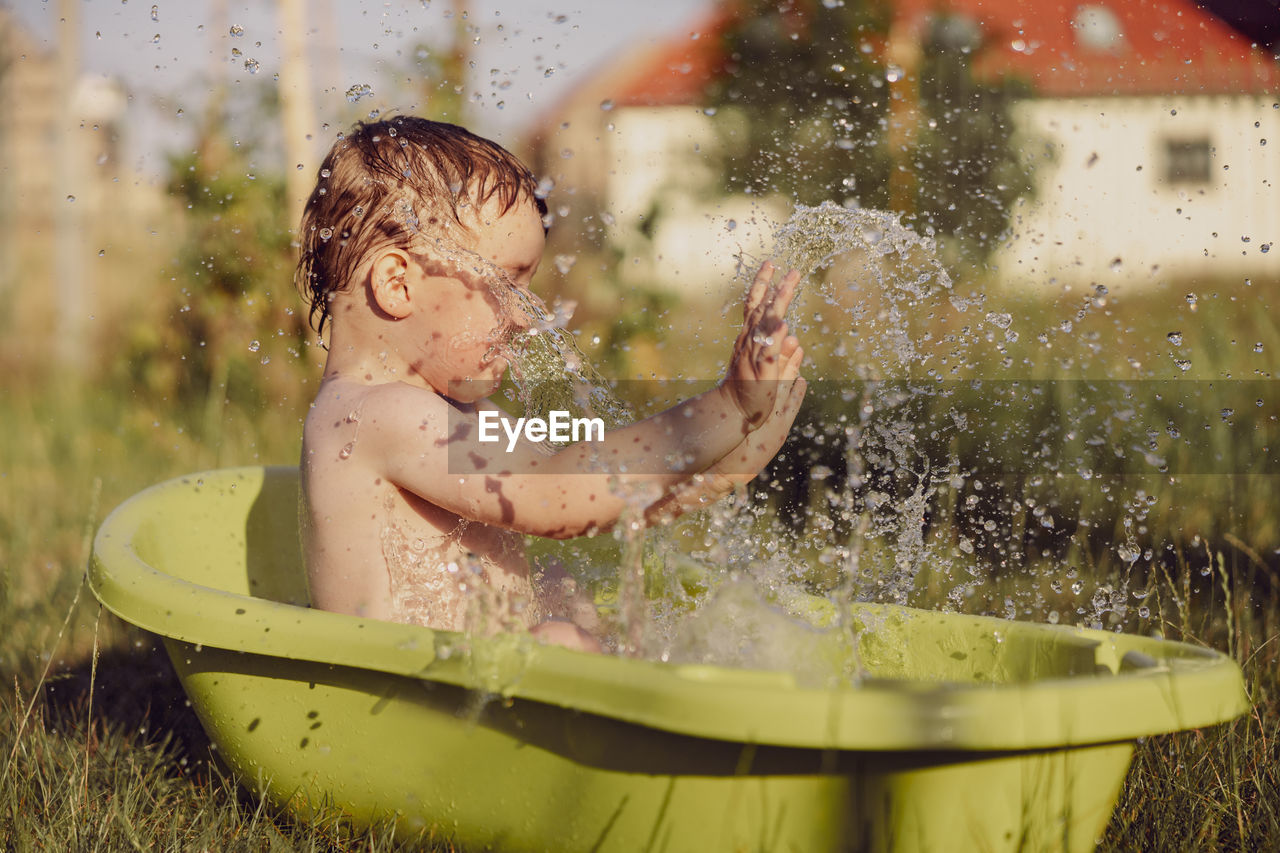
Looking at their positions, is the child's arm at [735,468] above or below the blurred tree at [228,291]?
above

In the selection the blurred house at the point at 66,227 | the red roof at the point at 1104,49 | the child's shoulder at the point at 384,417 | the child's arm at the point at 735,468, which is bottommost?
the blurred house at the point at 66,227

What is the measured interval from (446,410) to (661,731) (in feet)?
2.29

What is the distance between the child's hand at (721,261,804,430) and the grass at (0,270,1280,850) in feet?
2.49

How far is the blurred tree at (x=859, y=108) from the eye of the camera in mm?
4461

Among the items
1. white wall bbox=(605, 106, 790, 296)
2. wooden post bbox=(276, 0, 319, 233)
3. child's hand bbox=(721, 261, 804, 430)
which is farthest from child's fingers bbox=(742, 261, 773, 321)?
wooden post bbox=(276, 0, 319, 233)

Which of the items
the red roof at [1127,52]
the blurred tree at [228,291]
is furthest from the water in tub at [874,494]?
the blurred tree at [228,291]

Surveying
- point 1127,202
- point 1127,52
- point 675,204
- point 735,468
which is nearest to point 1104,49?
point 1127,52

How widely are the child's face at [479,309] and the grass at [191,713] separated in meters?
0.75

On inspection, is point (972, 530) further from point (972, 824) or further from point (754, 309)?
point (972, 824)

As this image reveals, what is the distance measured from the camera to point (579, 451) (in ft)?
5.48

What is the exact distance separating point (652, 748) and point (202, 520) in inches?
56.0

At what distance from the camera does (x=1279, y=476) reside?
3062 mm

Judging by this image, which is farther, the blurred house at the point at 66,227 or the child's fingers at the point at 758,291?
the blurred house at the point at 66,227

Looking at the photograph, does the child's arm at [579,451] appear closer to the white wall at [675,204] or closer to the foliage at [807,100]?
the white wall at [675,204]
